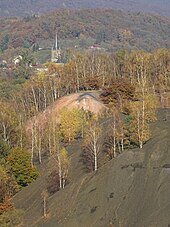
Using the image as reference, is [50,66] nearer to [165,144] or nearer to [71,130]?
[71,130]

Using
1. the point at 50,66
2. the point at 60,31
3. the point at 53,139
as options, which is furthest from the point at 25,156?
the point at 60,31

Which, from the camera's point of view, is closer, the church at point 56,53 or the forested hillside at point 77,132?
the forested hillside at point 77,132

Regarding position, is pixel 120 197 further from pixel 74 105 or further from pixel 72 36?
pixel 72 36

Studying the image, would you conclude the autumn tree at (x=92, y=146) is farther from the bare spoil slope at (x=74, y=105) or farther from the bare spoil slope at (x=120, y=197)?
the bare spoil slope at (x=74, y=105)

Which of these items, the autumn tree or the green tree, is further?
the green tree

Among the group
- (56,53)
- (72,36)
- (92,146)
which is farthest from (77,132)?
(72,36)

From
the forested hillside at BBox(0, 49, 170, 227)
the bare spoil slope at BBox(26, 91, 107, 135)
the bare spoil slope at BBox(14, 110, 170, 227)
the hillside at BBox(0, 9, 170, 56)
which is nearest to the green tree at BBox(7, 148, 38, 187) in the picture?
the forested hillside at BBox(0, 49, 170, 227)

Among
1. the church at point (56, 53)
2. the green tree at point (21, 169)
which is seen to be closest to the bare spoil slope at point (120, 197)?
the green tree at point (21, 169)

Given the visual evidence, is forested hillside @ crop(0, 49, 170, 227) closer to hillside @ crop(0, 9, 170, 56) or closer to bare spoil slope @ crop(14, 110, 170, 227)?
bare spoil slope @ crop(14, 110, 170, 227)

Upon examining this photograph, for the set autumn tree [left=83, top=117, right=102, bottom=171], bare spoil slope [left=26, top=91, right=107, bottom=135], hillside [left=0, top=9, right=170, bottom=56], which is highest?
autumn tree [left=83, top=117, right=102, bottom=171]
